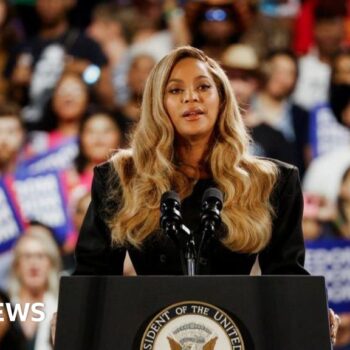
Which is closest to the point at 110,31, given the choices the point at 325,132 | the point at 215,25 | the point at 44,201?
the point at 215,25

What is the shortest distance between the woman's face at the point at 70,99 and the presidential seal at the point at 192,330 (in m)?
3.70

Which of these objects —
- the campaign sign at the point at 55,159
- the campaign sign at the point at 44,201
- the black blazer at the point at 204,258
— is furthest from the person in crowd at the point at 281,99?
the black blazer at the point at 204,258

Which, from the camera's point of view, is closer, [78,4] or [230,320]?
[230,320]

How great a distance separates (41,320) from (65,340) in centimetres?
251

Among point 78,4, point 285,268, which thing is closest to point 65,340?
point 285,268

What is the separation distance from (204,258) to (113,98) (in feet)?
12.1

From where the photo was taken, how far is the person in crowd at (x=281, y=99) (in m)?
5.61

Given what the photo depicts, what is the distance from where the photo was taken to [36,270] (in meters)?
4.64

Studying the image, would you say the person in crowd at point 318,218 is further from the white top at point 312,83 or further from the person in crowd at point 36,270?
the person in crowd at point 36,270

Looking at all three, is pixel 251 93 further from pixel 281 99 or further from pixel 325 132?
pixel 325 132

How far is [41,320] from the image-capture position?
4359 millimetres

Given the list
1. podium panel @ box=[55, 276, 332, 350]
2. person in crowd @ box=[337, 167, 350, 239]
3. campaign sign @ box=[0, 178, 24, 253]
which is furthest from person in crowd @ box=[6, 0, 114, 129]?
podium panel @ box=[55, 276, 332, 350]

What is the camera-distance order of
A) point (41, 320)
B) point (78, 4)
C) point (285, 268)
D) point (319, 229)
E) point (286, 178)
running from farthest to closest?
point (78, 4), point (319, 229), point (41, 320), point (286, 178), point (285, 268)

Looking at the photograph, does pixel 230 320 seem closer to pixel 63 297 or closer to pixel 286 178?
pixel 63 297
